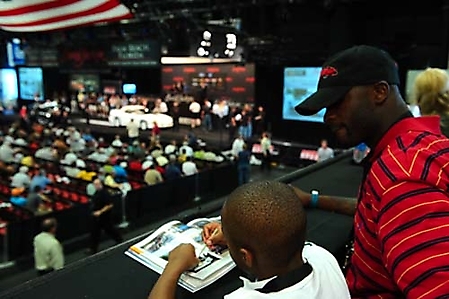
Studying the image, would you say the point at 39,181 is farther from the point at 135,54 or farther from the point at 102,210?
the point at 135,54

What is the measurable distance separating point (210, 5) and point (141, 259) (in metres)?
11.9

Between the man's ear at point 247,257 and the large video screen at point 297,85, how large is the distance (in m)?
13.3

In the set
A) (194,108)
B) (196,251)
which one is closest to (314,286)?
(196,251)

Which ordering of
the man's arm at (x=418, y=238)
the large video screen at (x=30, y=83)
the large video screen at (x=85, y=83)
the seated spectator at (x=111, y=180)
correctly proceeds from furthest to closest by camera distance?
the large video screen at (x=30, y=83)
the large video screen at (x=85, y=83)
the seated spectator at (x=111, y=180)
the man's arm at (x=418, y=238)

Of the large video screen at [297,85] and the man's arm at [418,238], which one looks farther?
the large video screen at [297,85]

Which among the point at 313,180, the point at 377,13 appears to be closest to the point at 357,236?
the point at 313,180

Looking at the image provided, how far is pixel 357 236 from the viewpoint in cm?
126

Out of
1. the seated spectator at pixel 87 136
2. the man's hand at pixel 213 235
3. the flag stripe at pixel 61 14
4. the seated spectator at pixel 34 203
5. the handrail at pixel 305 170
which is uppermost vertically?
the flag stripe at pixel 61 14

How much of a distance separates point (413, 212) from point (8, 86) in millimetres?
28524

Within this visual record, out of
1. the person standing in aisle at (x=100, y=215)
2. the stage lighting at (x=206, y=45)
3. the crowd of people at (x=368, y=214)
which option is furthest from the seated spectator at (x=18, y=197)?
the crowd of people at (x=368, y=214)

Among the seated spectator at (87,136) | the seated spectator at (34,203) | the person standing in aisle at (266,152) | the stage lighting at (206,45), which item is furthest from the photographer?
the seated spectator at (87,136)

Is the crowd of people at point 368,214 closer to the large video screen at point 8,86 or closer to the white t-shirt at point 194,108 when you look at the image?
the white t-shirt at point 194,108

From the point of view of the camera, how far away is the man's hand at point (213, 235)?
1.61m

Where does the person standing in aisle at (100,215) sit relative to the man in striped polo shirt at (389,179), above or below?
below
